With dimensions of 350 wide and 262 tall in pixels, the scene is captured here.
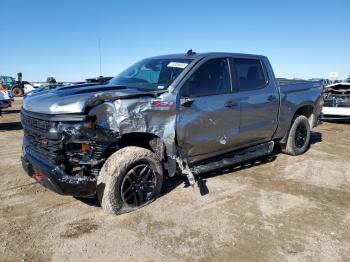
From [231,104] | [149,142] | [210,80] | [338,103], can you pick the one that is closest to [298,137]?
[231,104]

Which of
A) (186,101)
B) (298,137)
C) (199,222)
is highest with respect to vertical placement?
(186,101)

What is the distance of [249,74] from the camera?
5844mm

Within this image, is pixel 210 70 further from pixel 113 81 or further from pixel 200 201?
pixel 200 201

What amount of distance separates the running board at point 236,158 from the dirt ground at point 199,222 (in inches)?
11.6

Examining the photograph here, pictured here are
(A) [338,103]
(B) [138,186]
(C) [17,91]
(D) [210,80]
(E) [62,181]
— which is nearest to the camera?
(E) [62,181]

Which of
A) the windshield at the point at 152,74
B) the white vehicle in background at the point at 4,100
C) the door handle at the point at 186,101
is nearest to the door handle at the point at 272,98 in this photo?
the windshield at the point at 152,74

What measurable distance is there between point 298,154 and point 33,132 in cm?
513

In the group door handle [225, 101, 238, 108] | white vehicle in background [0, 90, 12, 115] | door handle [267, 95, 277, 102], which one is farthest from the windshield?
white vehicle in background [0, 90, 12, 115]

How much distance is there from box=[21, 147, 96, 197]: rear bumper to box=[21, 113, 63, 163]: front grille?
4.3 inches

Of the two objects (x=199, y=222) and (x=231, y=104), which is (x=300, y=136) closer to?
(x=231, y=104)

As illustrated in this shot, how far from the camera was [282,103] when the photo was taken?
20.8ft

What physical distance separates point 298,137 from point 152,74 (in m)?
3.59

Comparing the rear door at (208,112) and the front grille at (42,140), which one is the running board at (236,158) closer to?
the rear door at (208,112)

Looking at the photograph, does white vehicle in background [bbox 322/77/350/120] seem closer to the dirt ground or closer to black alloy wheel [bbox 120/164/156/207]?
the dirt ground
